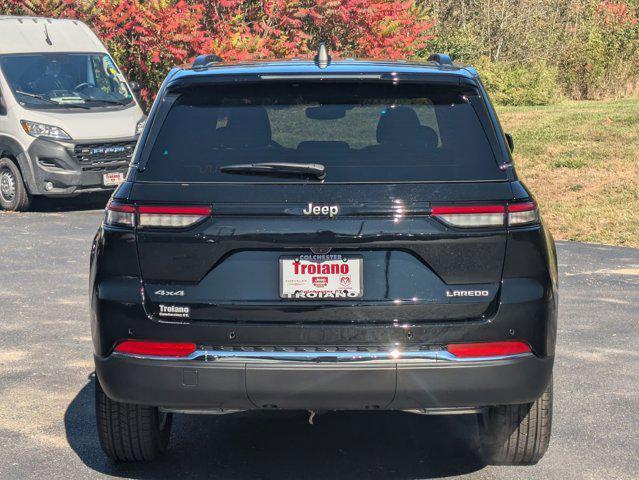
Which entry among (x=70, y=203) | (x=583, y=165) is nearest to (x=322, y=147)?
(x=70, y=203)

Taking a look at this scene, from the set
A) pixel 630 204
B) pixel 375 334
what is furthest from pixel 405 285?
pixel 630 204

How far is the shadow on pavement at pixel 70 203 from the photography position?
16812mm

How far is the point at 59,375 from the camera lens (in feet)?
24.4

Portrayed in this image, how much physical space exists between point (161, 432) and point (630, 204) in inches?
442

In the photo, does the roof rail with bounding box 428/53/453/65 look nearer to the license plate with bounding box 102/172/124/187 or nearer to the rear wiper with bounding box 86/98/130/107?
the license plate with bounding box 102/172/124/187

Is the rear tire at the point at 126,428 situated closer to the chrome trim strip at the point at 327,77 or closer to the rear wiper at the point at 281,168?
the rear wiper at the point at 281,168

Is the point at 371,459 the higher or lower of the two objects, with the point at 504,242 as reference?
lower

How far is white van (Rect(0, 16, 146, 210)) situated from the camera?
15969 millimetres

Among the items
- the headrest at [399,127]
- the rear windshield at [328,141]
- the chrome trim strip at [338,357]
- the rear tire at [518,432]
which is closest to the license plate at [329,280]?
the chrome trim strip at [338,357]

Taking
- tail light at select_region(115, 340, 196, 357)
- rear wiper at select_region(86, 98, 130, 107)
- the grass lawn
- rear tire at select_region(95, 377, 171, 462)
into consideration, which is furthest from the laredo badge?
rear wiper at select_region(86, 98, 130, 107)

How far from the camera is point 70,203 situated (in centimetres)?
1756

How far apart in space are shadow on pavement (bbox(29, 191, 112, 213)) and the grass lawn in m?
6.09

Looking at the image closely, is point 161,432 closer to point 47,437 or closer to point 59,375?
point 47,437

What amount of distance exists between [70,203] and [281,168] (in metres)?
13.1
